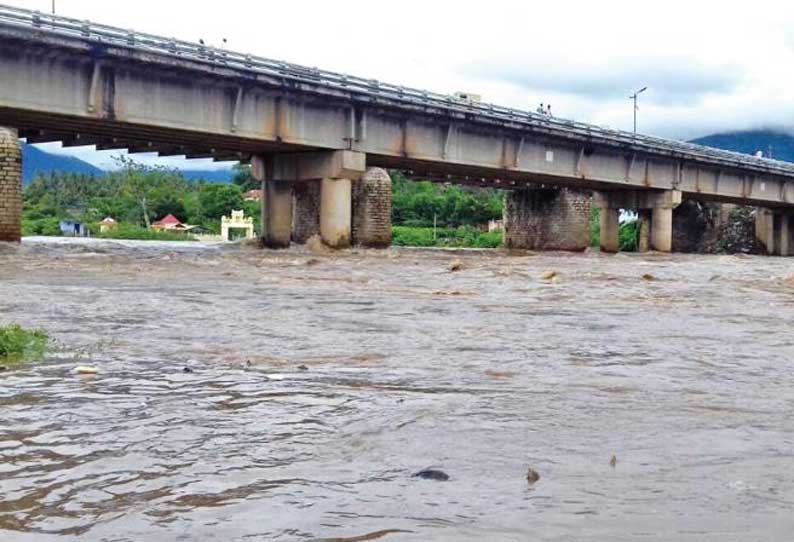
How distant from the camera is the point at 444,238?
298 ft

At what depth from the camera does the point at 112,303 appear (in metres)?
12.2

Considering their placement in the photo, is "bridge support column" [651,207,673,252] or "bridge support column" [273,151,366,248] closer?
"bridge support column" [273,151,366,248]

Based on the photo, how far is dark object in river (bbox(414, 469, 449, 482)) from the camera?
3.76 m

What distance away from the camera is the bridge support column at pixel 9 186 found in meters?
28.1

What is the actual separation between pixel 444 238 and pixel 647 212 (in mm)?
34851

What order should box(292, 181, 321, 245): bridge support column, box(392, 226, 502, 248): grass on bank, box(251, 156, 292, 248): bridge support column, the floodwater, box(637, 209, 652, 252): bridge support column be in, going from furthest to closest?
box(392, 226, 502, 248): grass on bank
box(637, 209, 652, 252): bridge support column
box(292, 181, 321, 245): bridge support column
box(251, 156, 292, 248): bridge support column
the floodwater

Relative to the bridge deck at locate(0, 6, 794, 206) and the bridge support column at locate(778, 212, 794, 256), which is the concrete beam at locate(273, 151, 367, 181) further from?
the bridge support column at locate(778, 212, 794, 256)

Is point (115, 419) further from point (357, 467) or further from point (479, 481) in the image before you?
point (479, 481)

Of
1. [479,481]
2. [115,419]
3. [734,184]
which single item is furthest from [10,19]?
[734,184]

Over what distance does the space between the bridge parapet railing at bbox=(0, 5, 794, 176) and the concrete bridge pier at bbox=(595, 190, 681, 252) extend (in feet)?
9.74

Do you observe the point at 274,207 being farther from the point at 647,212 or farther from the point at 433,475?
the point at 433,475

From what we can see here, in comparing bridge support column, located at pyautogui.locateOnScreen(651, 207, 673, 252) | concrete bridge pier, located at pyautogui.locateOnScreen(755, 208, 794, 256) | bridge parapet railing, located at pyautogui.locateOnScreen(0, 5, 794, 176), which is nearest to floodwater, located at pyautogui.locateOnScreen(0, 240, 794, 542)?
bridge parapet railing, located at pyautogui.locateOnScreen(0, 5, 794, 176)

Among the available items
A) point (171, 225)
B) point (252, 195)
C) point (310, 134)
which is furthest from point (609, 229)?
point (252, 195)

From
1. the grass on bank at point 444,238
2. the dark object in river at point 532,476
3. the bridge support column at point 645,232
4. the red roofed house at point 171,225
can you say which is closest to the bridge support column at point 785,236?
the bridge support column at point 645,232
